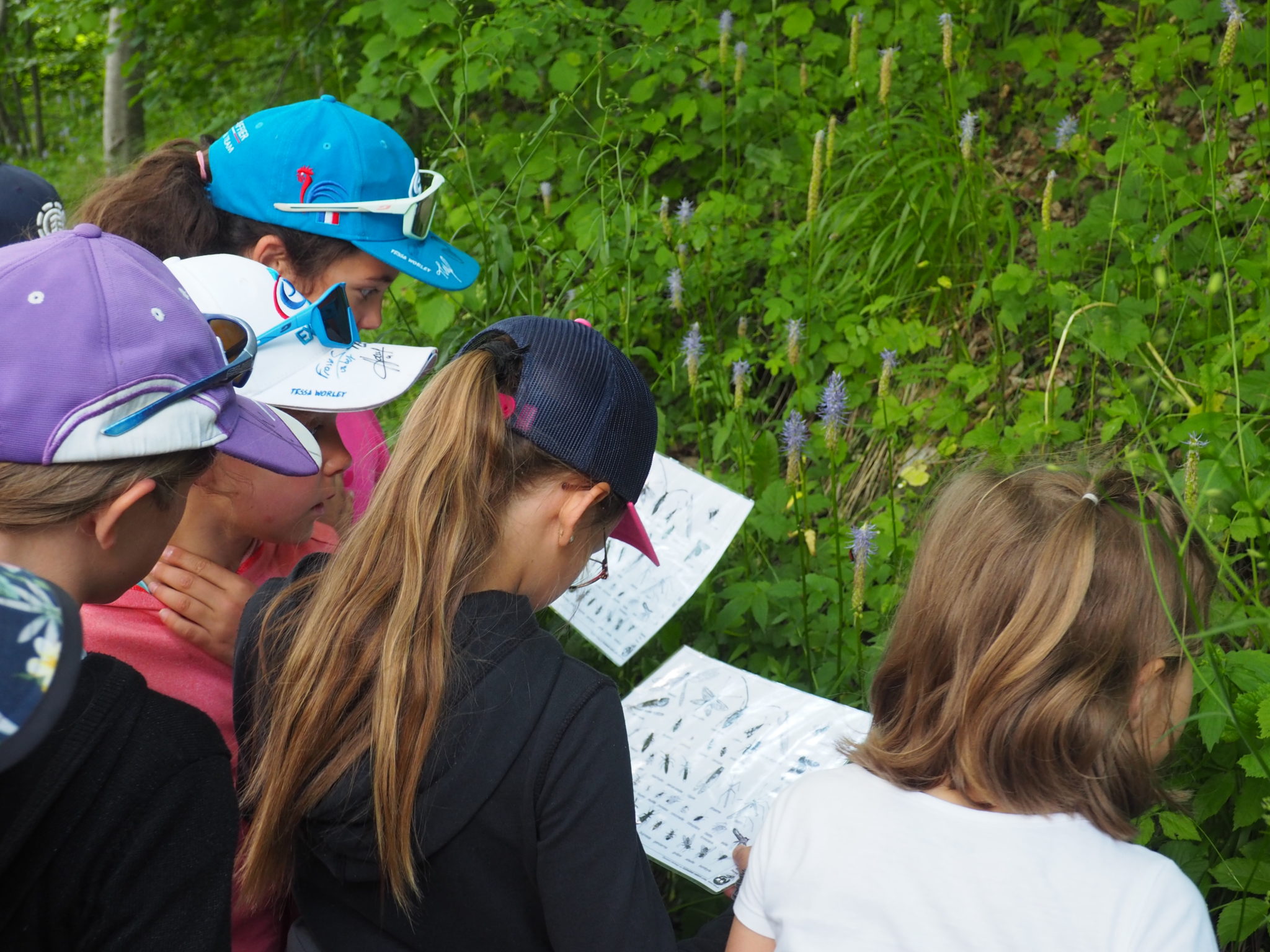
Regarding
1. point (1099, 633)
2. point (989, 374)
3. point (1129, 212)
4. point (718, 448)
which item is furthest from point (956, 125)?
point (1099, 633)

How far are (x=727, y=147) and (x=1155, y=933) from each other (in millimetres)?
3372

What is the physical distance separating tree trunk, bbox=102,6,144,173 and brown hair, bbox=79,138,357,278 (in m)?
5.04

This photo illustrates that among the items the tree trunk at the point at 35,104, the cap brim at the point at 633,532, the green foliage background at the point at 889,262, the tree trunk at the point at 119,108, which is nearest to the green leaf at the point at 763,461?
the green foliage background at the point at 889,262

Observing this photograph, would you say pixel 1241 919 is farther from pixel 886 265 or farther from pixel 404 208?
pixel 886 265

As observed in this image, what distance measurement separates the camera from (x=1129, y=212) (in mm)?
2734

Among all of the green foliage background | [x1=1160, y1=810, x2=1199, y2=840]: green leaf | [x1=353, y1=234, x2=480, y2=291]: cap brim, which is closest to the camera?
[x1=1160, y1=810, x2=1199, y2=840]: green leaf

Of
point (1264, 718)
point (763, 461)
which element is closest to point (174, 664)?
point (763, 461)

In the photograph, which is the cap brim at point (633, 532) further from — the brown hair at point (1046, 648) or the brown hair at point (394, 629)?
the brown hair at point (1046, 648)

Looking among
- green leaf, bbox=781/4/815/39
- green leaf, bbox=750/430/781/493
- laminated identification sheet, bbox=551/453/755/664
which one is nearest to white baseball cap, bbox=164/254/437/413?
laminated identification sheet, bbox=551/453/755/664

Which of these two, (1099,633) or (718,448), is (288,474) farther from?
(718,448)

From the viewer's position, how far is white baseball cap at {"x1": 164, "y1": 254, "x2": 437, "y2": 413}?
1731 millimetres

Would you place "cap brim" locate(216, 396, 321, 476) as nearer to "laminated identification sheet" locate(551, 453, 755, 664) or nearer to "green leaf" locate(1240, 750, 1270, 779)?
"laminated identification sheet" locate(551, 453, 755, 664)

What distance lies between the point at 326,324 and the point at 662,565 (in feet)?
2.47

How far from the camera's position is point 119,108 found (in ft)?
23.8
